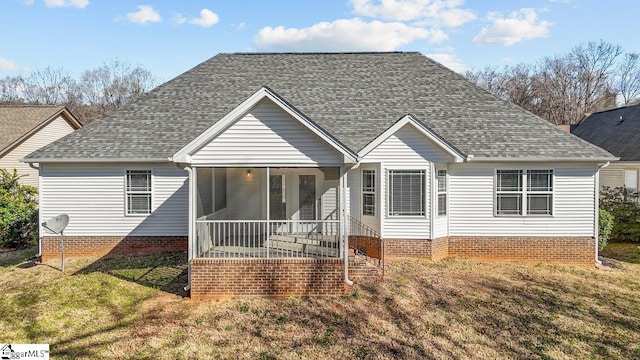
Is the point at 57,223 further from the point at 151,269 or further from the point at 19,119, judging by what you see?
the point at 19,119

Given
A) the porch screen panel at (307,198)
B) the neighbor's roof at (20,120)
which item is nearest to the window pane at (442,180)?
the porch screen panel at (307,198)

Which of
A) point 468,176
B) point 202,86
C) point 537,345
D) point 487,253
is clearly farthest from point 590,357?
point 202,86

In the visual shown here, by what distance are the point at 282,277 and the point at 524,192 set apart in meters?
8.77

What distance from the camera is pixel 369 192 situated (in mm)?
12383

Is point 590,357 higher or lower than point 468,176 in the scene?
lower

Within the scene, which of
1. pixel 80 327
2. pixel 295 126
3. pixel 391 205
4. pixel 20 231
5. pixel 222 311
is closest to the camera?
pixel 80 327

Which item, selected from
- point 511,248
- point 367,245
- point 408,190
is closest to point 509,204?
point 511,248

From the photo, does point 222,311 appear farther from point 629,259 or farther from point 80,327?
point 629,259

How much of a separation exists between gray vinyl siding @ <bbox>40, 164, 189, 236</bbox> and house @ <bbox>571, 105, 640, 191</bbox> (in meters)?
21.6

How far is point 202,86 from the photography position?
1566 centimetres

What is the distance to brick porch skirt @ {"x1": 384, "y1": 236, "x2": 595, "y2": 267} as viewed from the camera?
39.8 ft

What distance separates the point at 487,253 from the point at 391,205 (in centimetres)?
375

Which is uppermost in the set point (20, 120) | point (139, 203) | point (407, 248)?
point (20, 120)

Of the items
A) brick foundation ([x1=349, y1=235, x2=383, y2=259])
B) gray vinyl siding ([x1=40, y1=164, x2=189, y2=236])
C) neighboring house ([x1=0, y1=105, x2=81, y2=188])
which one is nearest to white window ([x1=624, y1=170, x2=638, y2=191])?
brick foundation ([x1=349, y1=235, x2=383, y2=259])
